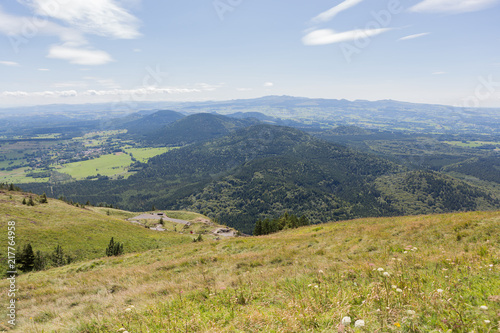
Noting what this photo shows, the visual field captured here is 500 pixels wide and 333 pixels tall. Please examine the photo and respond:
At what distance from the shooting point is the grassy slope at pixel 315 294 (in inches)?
186

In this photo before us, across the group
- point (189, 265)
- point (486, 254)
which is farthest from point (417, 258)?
point (189, 265)

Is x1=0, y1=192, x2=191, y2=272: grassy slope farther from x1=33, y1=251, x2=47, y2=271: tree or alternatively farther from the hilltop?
x1=33, y1=251, x2=47, y2=271: tree

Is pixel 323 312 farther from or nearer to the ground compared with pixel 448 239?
farther from the ground

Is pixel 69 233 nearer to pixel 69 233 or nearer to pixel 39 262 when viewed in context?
pixel 69 233

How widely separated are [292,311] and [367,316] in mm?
1709

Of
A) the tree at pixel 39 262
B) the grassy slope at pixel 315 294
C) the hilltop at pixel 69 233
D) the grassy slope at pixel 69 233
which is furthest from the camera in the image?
the grassy slope at pixel 69 233

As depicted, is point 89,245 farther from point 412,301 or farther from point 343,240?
point 412,301

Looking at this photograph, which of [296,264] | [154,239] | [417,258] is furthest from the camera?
[154,239]

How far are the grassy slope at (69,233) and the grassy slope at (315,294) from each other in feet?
88.7

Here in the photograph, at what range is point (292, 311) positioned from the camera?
18.0 feet

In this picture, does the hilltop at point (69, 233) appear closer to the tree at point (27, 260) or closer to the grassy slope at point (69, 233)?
the grassy slope at point (69, 233)

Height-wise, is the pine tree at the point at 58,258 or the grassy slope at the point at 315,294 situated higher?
the grassy slope at the point at 315,294

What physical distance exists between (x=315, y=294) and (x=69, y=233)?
163 ft

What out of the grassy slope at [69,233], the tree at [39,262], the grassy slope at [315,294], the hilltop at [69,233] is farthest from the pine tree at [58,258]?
the grassy slope at [315,294]
